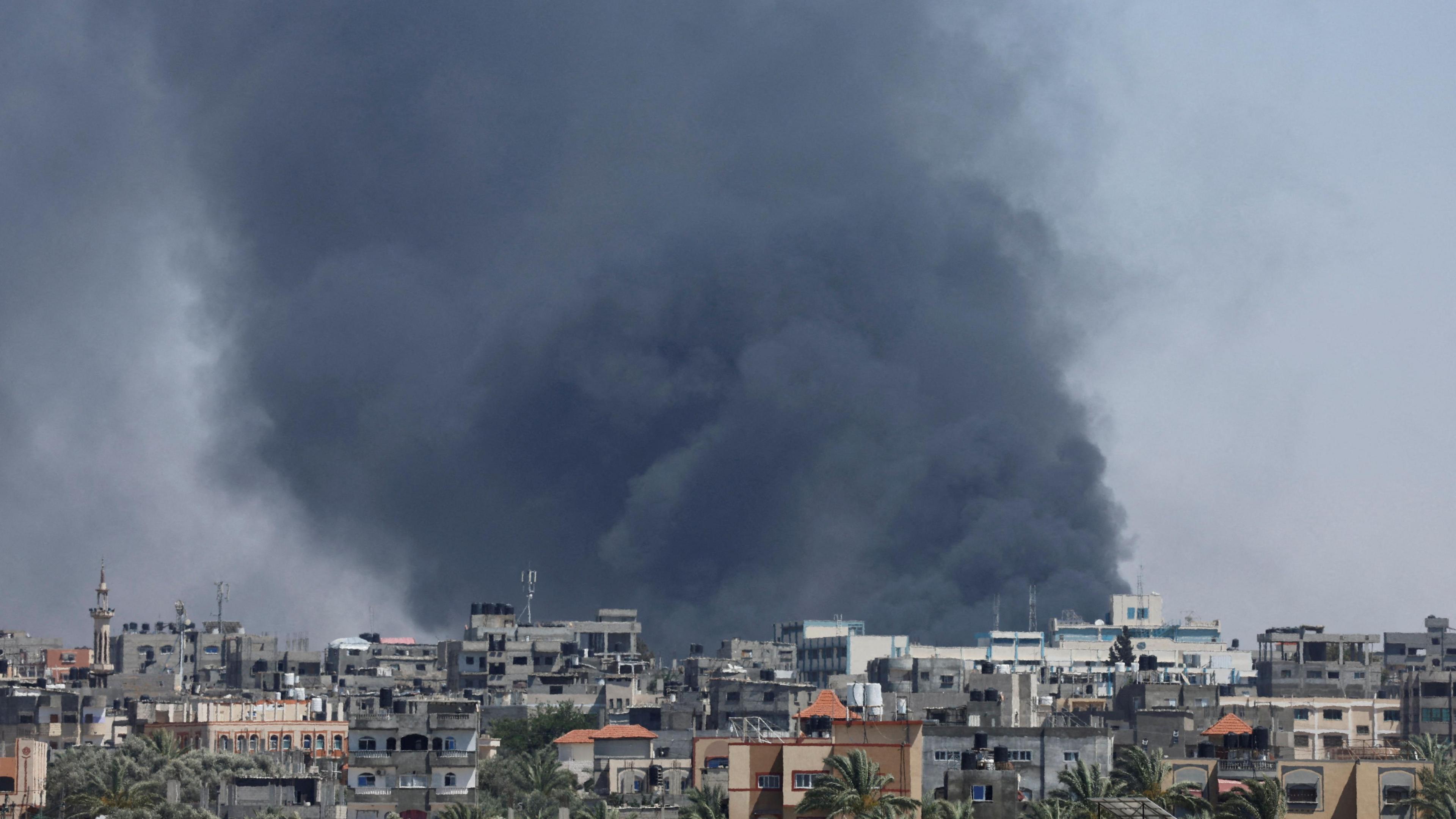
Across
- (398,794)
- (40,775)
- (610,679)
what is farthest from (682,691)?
(398,794)

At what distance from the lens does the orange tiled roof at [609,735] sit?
114000 mm

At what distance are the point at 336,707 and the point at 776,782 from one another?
69.9 m

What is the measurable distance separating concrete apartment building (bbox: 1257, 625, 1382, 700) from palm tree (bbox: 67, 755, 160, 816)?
6447cm

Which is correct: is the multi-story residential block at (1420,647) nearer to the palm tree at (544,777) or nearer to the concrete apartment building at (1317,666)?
the concrete apartment building at (1317,666)

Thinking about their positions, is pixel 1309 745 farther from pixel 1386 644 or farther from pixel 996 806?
pixel 1386 644

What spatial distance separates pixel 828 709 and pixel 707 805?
512 inches

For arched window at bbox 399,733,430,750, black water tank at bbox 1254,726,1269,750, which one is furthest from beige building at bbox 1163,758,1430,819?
arched window at bbox 399,733,430,750

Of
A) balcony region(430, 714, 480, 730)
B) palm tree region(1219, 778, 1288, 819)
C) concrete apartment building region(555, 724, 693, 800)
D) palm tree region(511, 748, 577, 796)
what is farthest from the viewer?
concrete apartment building region(555, 724, 693, 800)

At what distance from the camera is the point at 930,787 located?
80.4 metres

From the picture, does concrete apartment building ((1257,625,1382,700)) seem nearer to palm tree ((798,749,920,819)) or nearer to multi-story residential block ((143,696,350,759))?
multi-story residential block ((143,696,350,759))

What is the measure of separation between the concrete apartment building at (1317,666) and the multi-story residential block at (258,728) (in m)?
49.9

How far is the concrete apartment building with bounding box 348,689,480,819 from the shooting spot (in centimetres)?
8825

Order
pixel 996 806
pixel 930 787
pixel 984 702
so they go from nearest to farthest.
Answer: pixel 996 806, pixel 930 787, pixel 984 702

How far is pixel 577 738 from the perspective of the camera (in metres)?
114
